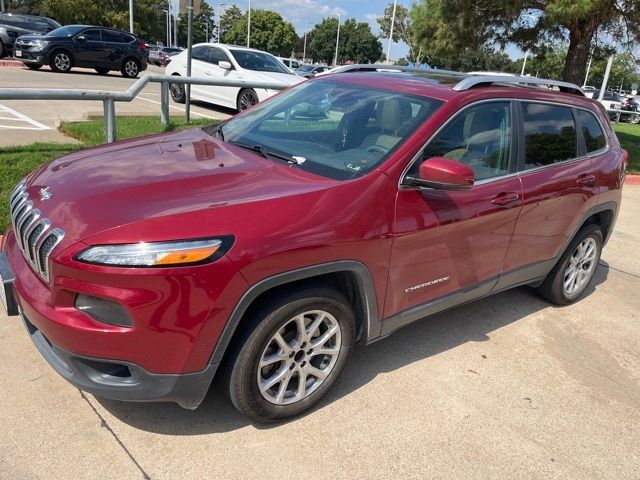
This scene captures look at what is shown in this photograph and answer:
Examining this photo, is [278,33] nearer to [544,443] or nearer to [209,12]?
[209,12]

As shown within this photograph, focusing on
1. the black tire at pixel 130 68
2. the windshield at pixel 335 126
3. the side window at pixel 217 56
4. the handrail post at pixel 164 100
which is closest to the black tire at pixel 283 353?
the windshield at pixel 335 126

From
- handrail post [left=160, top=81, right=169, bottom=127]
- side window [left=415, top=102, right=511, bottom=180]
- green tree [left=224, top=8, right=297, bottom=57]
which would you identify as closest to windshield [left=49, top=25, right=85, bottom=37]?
handrail post [left=160, top=81, right=169, bottom=127]

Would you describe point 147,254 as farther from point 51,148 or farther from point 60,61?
point 60,61

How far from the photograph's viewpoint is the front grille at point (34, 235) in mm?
2332

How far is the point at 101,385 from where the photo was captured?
234 cm

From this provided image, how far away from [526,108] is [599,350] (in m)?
1.83

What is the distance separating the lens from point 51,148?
6.20 m

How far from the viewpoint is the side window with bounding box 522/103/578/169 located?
12.2ft

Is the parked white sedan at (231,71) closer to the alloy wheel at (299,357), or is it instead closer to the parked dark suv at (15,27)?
the alloy wheel at (299,357)

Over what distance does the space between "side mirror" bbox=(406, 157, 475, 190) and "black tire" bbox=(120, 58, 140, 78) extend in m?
18.2

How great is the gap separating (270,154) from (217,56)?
378 inches

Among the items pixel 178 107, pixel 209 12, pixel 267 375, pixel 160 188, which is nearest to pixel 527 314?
pixel 267 375

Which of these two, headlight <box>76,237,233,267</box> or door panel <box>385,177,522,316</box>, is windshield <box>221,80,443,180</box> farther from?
headlight <box>76,237,233,267</box>

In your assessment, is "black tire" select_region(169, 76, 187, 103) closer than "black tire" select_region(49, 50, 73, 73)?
Yes
